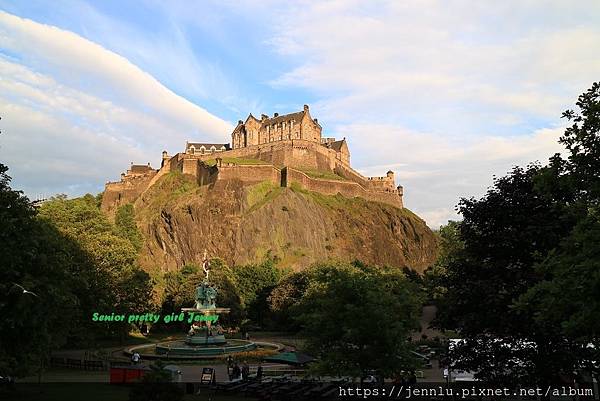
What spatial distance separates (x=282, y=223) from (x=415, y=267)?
31343mm

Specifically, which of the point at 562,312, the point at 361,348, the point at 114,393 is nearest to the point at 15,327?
the point at 114,393

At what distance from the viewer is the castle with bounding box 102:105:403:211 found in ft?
322

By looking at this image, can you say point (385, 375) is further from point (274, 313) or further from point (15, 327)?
point (274, 313)

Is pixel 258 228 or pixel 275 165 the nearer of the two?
pixel 258 228

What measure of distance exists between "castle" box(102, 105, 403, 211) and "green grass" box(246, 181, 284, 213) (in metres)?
1.18

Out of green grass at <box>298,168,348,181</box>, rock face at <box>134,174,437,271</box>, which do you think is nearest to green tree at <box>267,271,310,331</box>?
rock face at <box>134,174,437,271</box>

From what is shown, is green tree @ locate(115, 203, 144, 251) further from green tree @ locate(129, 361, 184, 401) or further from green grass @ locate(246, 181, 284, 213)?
green tree @ locate(129, 361, 184, 401)

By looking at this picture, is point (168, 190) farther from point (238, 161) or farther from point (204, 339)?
point (204, 339)

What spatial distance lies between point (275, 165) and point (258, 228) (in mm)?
19180

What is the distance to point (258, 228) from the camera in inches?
3487

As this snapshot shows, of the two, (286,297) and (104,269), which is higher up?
(104,269)

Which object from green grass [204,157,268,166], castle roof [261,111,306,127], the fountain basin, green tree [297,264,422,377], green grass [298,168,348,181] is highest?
castle roof [261,111,306,127]

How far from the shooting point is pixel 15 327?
1627 cm

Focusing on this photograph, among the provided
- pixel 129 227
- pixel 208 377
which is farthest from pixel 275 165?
pixel 208 377
